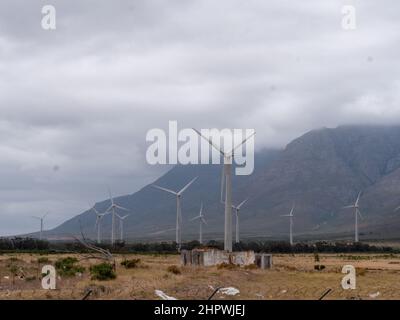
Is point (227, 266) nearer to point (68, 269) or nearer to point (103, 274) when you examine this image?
point (68, 269)

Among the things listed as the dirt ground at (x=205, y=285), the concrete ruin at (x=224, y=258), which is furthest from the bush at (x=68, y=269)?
the concrete ruin at (x=224, y=258)

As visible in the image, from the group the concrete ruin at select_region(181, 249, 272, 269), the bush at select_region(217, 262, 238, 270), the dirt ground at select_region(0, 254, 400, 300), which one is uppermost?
the concrete ruin at select_region(181, 249, 272, 269)

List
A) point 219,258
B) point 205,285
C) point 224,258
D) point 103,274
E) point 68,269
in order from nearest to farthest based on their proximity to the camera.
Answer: point 205,285 < point 103,274 < point 68,269 < point 219,258 < point 224,258

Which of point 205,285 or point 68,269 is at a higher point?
point 68,269

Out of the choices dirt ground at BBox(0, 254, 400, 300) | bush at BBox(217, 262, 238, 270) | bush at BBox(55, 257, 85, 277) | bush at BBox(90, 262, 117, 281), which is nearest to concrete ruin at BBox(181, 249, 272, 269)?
bush at BBox(217, 262, 238, 270)

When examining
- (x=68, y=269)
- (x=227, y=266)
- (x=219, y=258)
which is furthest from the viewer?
(x=219, y=258)

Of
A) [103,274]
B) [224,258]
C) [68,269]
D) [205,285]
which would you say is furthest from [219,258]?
[205,285]

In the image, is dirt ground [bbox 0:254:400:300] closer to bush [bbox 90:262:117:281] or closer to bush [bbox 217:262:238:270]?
bush [bbox 90:262:117:281]

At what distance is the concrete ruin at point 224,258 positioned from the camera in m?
54.8

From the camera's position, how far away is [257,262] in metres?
56.7

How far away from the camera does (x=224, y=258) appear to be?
2170 inches

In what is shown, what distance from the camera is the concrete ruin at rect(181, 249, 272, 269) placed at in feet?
180
